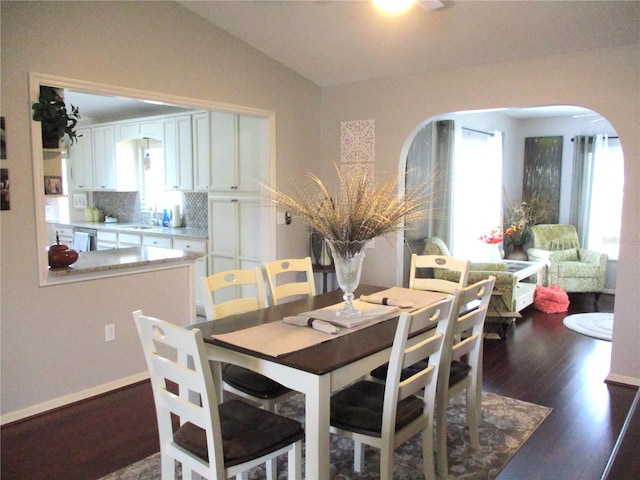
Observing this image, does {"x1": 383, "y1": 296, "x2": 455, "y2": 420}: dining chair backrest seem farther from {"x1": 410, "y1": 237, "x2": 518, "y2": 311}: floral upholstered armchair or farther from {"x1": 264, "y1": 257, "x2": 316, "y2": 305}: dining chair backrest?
{"x1": 410, "y1": 237, "x2": 518, "y2": 311}: floral upholstered armchair

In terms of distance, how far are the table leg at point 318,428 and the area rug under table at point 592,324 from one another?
12.8 feet

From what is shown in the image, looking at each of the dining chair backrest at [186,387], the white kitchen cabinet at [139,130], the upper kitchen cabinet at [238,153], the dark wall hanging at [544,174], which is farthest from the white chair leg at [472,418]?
the dark wall hanging at [544,174]

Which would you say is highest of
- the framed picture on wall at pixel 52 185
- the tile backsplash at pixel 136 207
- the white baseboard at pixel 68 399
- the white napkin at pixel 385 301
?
the framed picture on wall at pixel 52 185

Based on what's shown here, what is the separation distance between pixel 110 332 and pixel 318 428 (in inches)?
85.0

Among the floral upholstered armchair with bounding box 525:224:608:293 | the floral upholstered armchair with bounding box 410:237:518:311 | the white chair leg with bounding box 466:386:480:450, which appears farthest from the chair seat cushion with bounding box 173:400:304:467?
the floral upholstered armchair with bounding box 525:224:608:293

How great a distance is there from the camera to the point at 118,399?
11.1 feet

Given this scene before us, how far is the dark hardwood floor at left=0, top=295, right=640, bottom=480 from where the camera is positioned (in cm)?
260

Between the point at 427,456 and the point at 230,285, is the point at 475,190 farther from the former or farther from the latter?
the point at 427,456

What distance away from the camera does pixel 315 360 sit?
6.41 feet

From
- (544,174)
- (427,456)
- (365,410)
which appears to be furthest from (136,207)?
(544,174)

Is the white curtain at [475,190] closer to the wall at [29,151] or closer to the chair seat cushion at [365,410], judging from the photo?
the wall at [29,151]

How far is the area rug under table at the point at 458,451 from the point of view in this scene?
2.54 m

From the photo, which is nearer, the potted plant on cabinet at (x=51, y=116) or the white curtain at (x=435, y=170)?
the potted plant on cabinet at (x=51, y=116)

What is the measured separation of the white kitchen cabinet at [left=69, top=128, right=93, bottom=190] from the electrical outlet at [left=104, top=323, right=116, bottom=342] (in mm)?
4178
